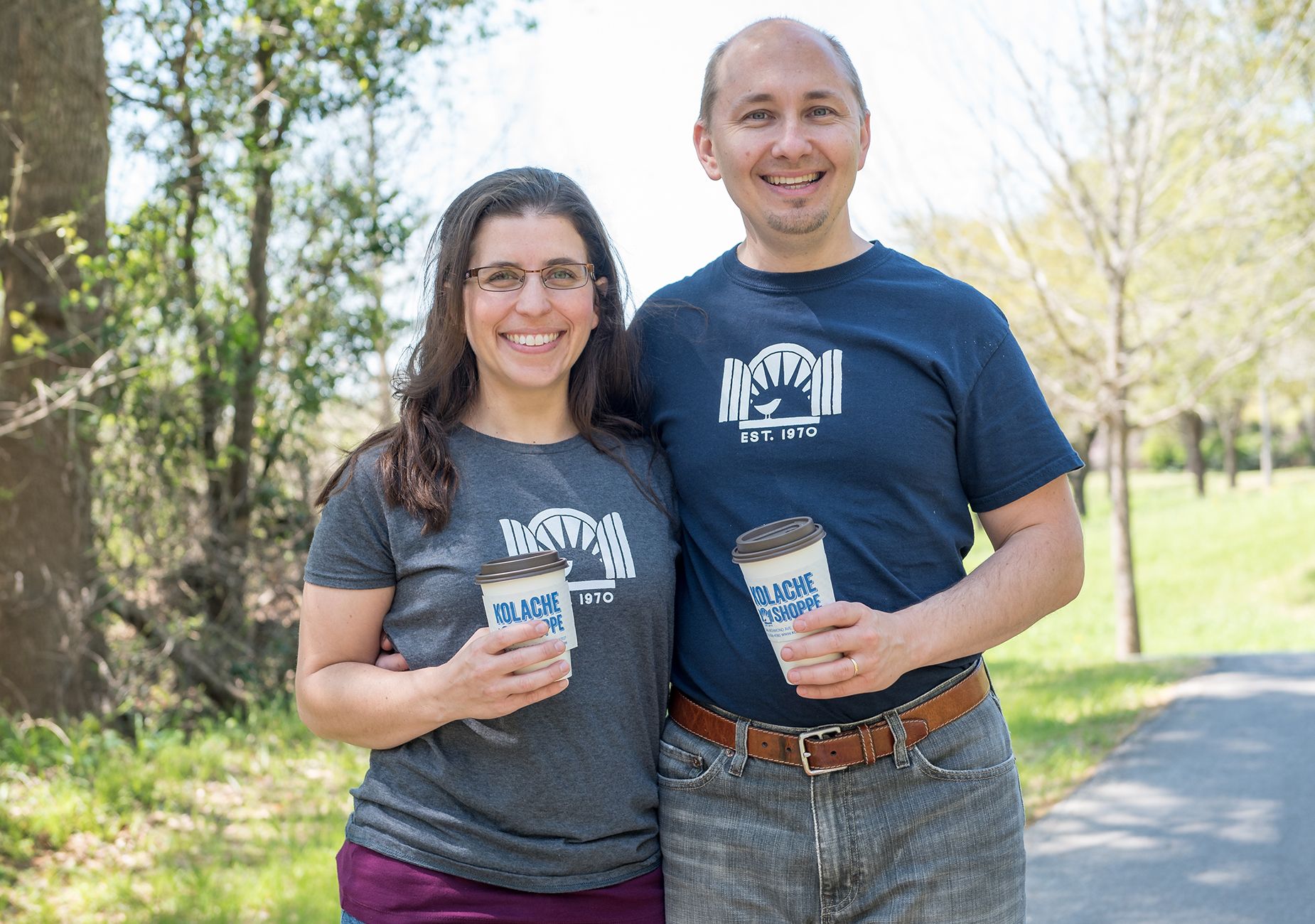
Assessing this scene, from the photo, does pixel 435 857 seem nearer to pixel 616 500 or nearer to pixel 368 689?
pixel 368 689

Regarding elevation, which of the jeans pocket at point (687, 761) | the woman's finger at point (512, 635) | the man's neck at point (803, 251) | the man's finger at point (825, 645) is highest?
the man's neck at point (803, 251)

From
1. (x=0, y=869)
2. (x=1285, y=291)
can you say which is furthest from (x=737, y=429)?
(x=1285, y=291)

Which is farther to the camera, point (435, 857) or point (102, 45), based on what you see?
point (102, 45)

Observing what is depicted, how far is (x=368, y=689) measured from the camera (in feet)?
7.13

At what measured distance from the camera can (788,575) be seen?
2.01 meters

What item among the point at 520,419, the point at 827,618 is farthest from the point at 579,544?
the point at 827,618

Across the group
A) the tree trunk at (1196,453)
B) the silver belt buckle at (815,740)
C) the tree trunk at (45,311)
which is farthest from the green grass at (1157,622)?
the tree trunk at (45,311)

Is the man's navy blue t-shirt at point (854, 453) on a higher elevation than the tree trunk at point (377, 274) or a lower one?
lower

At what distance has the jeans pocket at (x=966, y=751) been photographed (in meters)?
2.27

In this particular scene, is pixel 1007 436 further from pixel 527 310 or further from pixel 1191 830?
pixel 1191 830

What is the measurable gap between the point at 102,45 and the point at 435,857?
248 inches

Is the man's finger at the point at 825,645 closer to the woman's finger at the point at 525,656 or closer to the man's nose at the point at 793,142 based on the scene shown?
the woman's finger at the point at 525,656

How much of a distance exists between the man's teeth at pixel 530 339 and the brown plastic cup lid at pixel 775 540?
654 millimetres

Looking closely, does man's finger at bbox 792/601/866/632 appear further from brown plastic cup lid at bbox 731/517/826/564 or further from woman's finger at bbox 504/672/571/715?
woman's finger at bbox 504/672/571/715
